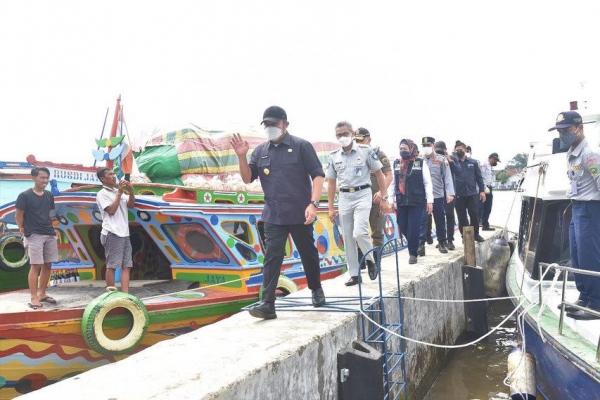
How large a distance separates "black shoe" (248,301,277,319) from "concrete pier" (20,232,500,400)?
0.06 m

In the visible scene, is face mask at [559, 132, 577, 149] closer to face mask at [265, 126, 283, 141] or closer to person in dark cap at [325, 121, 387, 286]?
person in dark cap at [325, 121, 387, 286]

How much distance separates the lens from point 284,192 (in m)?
3.89

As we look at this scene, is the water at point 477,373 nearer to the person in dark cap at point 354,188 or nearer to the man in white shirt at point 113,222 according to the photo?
the person in dark cap at point 354,188

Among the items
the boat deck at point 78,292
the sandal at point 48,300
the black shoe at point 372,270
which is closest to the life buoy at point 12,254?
the boat deck at point 78,292

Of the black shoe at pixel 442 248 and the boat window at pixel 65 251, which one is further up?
the boat window at pixel 65 251

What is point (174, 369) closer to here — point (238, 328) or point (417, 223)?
point (238, 328)

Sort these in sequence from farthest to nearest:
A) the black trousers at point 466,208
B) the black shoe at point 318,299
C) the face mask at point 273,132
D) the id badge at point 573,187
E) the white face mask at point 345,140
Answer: the black trousers at point 466,208
the white face mask at point 345,140
the black shoe at point 318,299
the id badge at point 573,187
the face mask at point 273,132

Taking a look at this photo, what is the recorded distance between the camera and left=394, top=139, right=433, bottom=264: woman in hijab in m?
6.50

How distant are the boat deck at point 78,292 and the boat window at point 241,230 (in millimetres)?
1073

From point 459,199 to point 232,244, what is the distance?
13.9 feet

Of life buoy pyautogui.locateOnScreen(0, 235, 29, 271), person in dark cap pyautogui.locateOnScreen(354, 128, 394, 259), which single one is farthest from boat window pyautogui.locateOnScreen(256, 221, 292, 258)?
life buoy pyautogui.locateOnScreen(0, 235, 29, 271)

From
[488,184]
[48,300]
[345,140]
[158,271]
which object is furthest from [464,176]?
[48,300]

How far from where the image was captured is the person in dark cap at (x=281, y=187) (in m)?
3.88

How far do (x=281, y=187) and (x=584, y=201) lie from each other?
7.77ft
